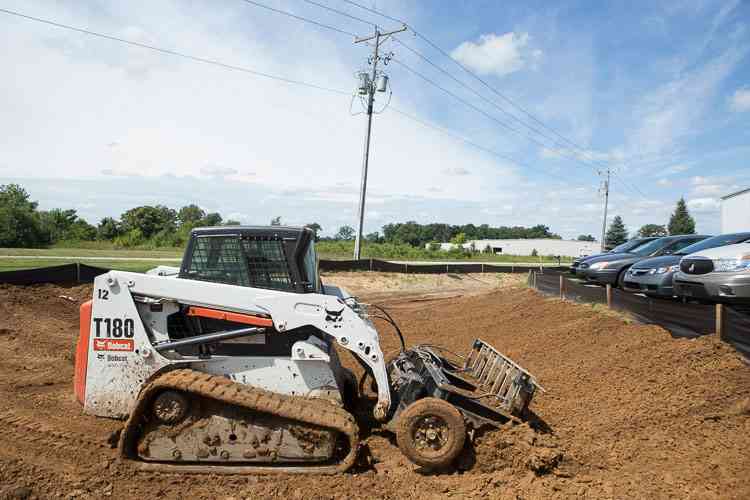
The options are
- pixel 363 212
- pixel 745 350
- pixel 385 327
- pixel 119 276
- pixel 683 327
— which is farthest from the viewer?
pixel 363 212

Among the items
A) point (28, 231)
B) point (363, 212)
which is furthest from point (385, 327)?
point (28, 231)

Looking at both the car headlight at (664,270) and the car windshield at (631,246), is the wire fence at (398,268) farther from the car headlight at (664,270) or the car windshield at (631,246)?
the car headlight at (664,270)

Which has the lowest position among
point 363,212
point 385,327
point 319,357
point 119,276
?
point 385,327

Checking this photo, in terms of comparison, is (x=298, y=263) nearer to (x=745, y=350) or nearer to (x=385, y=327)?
(x=745, y=350)

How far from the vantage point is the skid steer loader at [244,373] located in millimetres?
4125

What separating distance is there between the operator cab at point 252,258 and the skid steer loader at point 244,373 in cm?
1

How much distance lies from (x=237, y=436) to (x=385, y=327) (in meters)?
8.22

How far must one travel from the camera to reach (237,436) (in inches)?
163

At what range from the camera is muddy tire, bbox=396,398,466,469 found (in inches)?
167

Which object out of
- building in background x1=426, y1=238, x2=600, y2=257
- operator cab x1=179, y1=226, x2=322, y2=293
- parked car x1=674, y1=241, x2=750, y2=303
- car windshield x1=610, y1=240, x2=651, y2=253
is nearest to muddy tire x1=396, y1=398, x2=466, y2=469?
operator cab x1=179, y1=226, x2=322, y2=293

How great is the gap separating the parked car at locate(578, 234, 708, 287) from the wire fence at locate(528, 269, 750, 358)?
2.93 m

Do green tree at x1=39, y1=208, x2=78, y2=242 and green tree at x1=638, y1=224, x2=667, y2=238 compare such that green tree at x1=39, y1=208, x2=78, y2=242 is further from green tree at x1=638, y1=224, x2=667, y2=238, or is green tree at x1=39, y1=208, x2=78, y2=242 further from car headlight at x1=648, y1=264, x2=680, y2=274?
green tree at x1=638, y1=224, x2=667, y2=238

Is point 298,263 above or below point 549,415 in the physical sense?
above

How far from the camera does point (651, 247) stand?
13.1m
